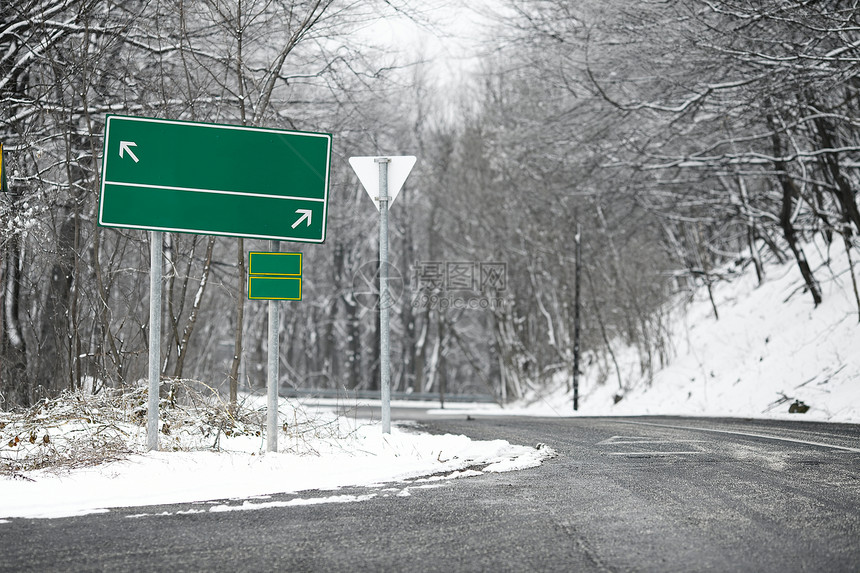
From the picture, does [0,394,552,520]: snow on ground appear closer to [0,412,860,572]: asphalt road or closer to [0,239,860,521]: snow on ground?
[0,239,860,521]: snow on ground

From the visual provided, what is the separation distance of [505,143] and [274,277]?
21.8 metres

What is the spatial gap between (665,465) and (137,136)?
552cm

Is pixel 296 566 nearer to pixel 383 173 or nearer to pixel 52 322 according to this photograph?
pixel 383 173

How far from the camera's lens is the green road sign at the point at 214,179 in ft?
25.5

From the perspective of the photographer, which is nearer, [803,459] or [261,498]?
[261,498]

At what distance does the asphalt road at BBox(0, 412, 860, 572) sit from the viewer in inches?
165

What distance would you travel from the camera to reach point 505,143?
29109mm

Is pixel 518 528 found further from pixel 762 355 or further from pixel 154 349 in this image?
pixel 762 355

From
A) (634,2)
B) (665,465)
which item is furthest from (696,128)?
(665,465)

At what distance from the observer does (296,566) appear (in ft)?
13.5

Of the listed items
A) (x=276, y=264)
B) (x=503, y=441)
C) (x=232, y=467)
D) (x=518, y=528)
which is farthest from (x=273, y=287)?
(x=518, y=528)

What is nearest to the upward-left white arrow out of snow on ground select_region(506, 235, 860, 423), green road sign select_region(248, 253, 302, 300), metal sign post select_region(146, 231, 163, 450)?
metal sign post select_region(146, 231, 163, 450)

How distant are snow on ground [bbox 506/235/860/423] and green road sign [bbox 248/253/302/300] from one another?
29.8 ft

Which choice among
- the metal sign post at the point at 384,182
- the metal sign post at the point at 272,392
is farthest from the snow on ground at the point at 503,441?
the metal sign post at the point at 384,182
